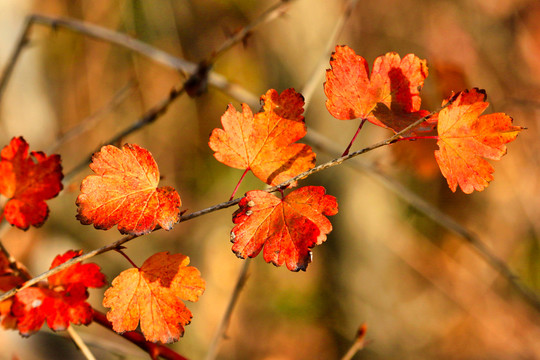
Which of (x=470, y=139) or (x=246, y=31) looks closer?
(x=470, y=139)

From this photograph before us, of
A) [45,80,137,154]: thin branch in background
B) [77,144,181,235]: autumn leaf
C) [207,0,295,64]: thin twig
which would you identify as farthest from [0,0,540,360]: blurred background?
[77,144,181,235]: autumn leaf

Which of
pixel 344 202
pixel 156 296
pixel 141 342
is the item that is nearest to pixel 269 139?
pixel 156 296

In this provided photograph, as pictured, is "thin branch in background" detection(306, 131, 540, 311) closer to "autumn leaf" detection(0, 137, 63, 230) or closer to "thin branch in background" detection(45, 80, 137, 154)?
"thin branch in background" detection(45, 80, 137, 154)

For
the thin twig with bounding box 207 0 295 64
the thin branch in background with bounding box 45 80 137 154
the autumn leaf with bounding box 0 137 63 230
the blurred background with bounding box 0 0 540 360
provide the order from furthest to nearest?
the blurred background with bounding box 0 0 540 360 → the thin branch in background with bounding box 45 80 137 154 → the thin twig with bounding box 207 0 295 64 → the autumn leaf with bounding box 0 137 63 230

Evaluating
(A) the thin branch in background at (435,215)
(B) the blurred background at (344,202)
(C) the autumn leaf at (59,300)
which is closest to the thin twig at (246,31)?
(A) the thin branch in background at (435,215)

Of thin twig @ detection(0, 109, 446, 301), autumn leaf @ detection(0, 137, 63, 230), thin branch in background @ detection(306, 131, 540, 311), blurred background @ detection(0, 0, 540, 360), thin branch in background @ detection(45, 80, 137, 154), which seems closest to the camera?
thin twig @ detection(0, 109, 446, 301)

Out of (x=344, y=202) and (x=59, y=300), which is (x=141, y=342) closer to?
(x=59, y=300)
